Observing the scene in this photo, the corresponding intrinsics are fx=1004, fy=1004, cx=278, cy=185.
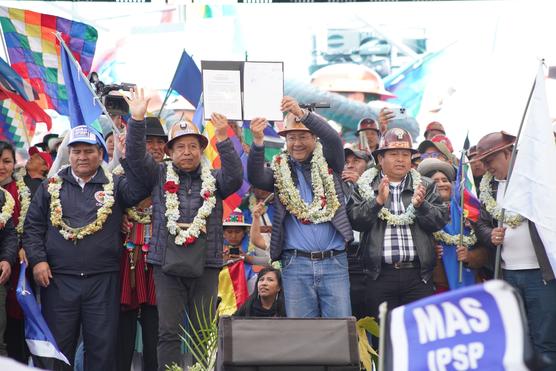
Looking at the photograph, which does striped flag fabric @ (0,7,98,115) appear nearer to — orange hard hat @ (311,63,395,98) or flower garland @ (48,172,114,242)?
flower garland @ (48,172,114,242)

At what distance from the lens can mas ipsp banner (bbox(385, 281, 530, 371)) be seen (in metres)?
3.77

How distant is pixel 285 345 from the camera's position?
18.9ft

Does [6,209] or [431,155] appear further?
[431,155]

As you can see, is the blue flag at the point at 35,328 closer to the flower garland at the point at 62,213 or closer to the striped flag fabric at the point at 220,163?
the flower garland at the point at 62,213

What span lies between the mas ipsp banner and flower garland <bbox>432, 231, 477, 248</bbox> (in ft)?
16.2

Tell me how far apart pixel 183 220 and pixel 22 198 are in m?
1.59

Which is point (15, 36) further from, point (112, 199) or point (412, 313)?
point (412, 313)

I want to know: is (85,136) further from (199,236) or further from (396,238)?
(396,238)

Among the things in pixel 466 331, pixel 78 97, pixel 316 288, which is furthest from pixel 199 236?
pixel 466 331

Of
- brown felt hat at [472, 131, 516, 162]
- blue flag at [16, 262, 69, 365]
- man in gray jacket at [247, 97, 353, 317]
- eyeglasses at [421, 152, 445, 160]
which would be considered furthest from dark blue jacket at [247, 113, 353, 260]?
eyeglasses at [421, 152, 445, 160]

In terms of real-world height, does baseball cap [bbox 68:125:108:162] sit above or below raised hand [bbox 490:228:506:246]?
above

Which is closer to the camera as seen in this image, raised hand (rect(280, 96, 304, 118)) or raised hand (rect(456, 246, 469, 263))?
raised hand (rect(280, 96, 304, 118))

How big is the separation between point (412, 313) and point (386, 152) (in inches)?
184

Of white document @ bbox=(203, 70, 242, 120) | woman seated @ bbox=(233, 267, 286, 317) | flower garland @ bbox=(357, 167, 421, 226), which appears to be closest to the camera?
white document @ bbox=(203, 70, 242, 120)
